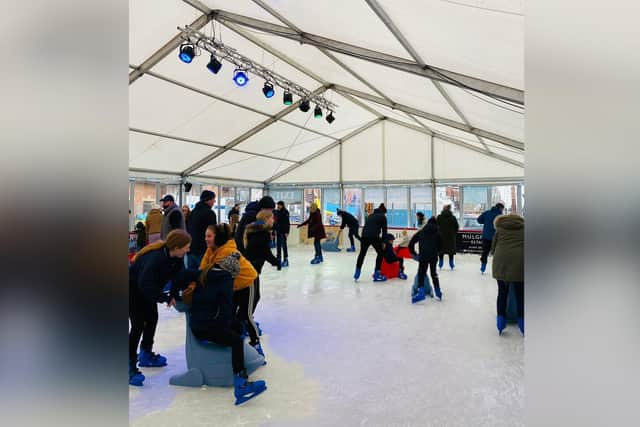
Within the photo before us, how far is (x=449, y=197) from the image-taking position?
10.3 meters

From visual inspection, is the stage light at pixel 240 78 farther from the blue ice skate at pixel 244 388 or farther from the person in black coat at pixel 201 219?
the blue ice skate at pixel 244 388

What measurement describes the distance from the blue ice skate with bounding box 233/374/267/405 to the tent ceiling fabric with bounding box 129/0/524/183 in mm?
2506

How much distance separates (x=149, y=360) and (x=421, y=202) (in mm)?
9316

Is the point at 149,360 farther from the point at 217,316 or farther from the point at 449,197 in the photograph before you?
the point at 449,197

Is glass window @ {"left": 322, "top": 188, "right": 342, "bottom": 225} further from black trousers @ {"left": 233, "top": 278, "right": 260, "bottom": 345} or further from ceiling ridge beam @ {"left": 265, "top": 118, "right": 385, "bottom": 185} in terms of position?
black trousers @ {"left": 233, "top": 278, "right": 260, "bottom": 345}

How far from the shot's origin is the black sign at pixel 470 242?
862cm

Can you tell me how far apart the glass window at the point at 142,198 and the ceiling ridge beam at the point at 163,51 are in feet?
12.5

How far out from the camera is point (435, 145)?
400 inches

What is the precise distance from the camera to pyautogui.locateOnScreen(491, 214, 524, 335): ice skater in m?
2.92

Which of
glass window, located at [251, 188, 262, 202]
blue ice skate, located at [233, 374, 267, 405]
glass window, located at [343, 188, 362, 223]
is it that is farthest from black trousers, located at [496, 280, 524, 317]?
glass window, located at [251, 188, 262, 202]
